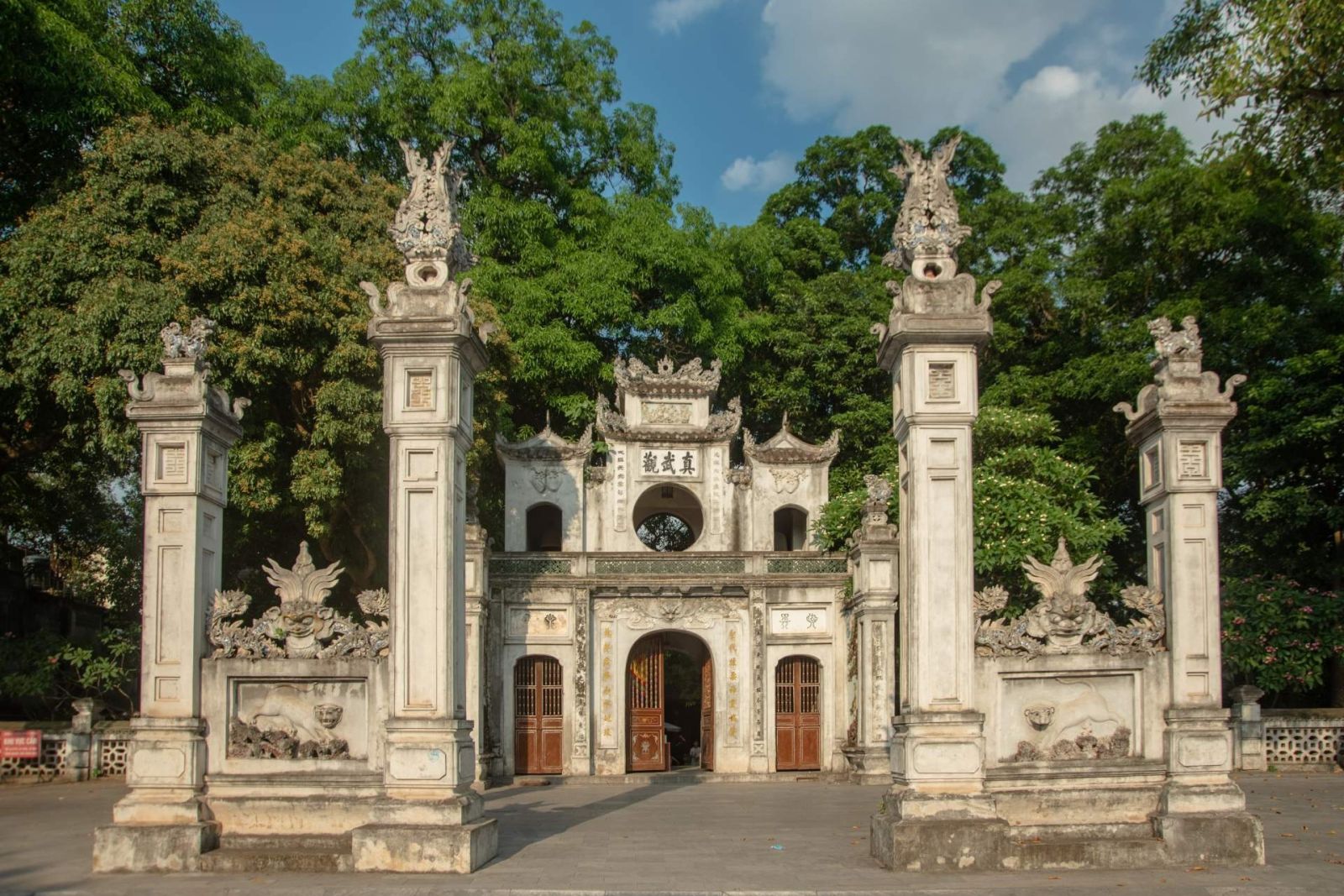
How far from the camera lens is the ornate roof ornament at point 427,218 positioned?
37.9 feet

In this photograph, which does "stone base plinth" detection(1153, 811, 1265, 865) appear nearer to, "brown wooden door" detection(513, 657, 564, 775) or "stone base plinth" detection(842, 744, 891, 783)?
"stone base plinth" detection(842, 744, 891, 783)

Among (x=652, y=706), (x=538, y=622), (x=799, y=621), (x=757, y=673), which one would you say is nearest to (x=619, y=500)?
(x=538, y=622)

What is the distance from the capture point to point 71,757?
1970 cm

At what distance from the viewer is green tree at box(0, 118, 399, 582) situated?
18.4 meters

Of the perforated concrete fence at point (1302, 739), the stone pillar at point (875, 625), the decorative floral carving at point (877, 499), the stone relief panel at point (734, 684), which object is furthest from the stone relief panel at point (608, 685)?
the perforated concrete fence at point (1302, 739)

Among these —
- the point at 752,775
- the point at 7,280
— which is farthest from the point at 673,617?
the point at 7,280

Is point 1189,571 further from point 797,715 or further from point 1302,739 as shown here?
point 797,715

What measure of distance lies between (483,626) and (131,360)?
7391mm

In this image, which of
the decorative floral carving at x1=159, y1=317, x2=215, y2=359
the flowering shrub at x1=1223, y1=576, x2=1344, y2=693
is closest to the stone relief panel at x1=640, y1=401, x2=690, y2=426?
the flowering shrub at x1=1223, y1=576, x2=1344, y2=693

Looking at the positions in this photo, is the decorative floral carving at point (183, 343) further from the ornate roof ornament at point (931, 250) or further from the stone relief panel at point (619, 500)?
the stone relief panel at point (619, 500)

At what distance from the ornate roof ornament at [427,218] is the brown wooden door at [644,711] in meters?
13.6

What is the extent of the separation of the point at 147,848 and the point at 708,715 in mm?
14572

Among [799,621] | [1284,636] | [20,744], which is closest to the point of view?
[20,744]

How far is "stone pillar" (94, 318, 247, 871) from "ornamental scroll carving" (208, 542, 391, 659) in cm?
22
